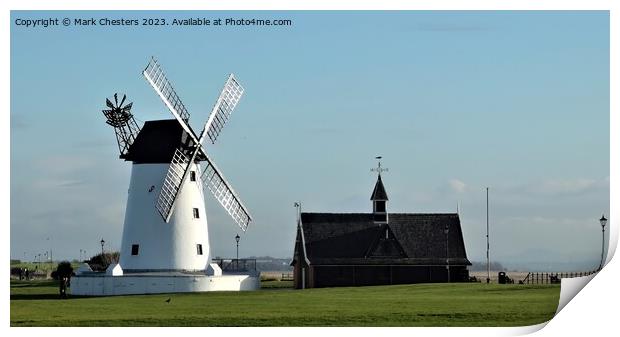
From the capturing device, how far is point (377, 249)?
76.1m

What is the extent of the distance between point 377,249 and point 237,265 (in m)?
8.20

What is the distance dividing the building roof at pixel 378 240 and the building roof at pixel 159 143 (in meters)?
9.44

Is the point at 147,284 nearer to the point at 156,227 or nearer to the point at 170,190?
the point at 156,227

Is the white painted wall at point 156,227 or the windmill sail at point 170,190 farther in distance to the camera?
the white painted wall at point 156,227


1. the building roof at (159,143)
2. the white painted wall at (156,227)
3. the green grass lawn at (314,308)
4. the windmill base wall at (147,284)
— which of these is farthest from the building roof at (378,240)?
the building roof at (159,143)

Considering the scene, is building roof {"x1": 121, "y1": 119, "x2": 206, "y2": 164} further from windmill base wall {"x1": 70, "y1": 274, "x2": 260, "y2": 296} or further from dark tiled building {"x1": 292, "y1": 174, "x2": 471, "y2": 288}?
dark tiled building {"x1": 292, "y1": 174, "x2": 471, "y2": 288}

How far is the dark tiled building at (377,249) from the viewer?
75438mm

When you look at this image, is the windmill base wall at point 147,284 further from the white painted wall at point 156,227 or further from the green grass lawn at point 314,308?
the green grass lawn at point 314,308

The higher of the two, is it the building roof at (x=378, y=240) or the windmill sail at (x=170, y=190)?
the windmill sail at (x=170, y=190)

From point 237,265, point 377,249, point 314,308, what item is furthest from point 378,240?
point 314,308

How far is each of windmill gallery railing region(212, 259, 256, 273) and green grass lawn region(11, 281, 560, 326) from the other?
7.71 meters

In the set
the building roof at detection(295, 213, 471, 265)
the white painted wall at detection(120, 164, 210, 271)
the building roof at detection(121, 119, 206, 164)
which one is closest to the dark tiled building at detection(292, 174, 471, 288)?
the building roof at detection(295, 213, 471, 265)
